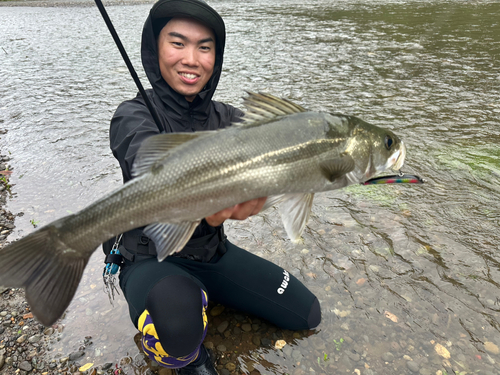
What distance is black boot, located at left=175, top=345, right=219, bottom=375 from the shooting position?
119 inches

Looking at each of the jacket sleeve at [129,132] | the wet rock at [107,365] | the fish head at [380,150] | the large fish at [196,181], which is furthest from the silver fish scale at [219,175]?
the wet rock at [107,365]

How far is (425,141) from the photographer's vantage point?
6945mm

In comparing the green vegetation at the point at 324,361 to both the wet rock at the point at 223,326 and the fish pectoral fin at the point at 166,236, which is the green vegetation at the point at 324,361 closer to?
the wet rock at the point at 223,326

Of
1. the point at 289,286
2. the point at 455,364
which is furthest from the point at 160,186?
the point at 455,364

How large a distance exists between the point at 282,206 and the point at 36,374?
252 centimetres

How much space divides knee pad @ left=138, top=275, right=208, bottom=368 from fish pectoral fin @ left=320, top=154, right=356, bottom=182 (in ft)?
4.64

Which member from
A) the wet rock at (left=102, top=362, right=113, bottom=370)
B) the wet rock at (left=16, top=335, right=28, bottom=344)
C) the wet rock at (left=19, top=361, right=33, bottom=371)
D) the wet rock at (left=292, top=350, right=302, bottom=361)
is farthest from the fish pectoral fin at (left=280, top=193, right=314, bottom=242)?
the wet rock at (left=16, top=335, right=28, bottom=344)

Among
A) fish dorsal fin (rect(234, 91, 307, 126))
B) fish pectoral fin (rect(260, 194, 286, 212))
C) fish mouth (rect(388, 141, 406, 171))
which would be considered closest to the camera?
fish dorsal fin (rect(234, 91, 307, 126))

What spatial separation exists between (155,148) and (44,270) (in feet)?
3.35

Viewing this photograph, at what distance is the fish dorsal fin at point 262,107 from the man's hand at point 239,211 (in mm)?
574

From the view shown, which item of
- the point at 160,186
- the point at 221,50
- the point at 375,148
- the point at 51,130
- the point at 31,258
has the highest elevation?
the point at 221,50

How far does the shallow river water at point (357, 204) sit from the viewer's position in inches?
133

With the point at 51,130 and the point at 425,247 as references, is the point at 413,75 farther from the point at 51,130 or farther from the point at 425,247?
the point at 51,130

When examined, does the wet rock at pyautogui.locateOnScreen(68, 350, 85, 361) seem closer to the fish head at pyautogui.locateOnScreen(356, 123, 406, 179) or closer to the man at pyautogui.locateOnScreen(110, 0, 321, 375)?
the man at pyautogui.locateOnScreen(110, 0, 321, 375)
